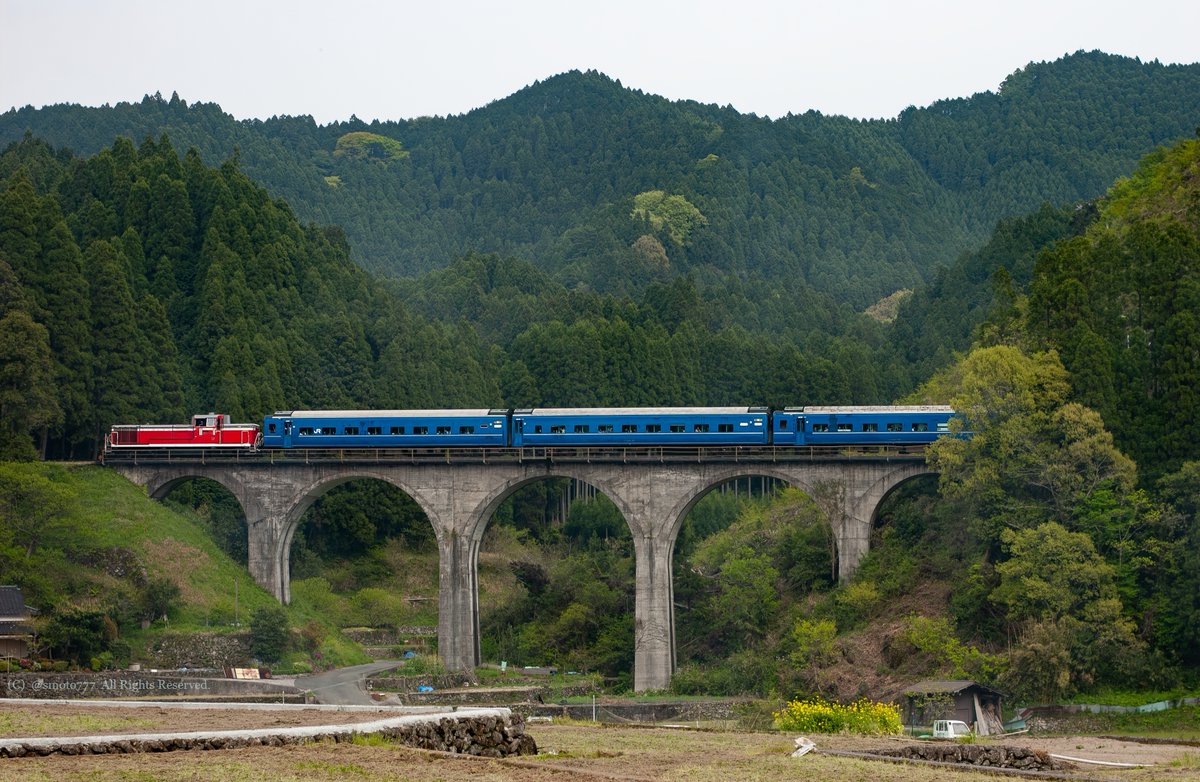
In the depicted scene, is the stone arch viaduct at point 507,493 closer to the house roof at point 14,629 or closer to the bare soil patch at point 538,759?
the house roof at point 14,629

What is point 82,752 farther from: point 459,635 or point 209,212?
point 209,212

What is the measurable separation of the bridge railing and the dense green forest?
151 inches

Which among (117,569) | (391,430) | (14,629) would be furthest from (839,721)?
(117,569)

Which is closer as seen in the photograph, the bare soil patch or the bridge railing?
the bare soil patch

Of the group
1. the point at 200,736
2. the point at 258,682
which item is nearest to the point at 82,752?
the point at 200,736

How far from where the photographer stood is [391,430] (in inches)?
3088

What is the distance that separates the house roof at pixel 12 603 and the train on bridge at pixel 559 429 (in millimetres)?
13998

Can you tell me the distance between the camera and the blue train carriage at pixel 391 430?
7775 centimetres

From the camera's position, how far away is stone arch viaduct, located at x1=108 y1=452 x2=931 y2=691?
73.1 m

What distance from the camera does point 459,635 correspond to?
251 feet

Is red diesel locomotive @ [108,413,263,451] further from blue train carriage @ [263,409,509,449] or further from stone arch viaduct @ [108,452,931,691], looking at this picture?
blue train carriage @ [263,409,509,449]

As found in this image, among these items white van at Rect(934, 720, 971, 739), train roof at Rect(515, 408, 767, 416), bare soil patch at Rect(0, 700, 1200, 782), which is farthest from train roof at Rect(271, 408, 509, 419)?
bare soil patch at Rect(0, 700, 1200, 782)

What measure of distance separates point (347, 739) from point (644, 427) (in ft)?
151

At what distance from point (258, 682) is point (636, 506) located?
63.0ft
